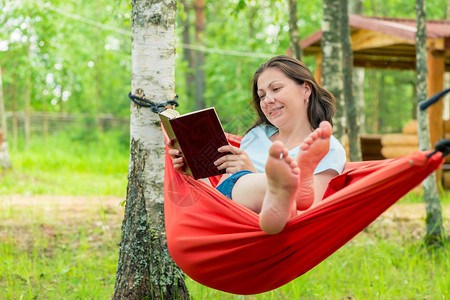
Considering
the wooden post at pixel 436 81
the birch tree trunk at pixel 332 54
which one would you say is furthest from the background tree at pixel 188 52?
the birch tree trunk at pixel 332 54

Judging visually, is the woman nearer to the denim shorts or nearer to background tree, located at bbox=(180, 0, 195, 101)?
the denim shorts

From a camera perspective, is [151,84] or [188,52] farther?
[188,52]

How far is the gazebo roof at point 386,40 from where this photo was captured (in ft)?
19.4

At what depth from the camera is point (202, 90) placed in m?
11.6

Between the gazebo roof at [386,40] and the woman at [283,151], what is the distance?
11.6 feet

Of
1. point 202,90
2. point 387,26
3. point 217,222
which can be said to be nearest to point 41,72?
point 202,90

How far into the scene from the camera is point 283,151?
4.52ft

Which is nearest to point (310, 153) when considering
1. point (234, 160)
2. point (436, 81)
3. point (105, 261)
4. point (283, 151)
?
point (283, 151)

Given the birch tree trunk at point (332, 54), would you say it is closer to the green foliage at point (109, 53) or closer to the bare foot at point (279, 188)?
the green foliage at point (109, 53)

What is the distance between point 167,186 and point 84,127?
11.4 meters

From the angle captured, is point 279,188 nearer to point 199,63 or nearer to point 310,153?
point 310,153

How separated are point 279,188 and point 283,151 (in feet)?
0.35

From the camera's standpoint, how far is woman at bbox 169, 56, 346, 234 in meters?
1.43

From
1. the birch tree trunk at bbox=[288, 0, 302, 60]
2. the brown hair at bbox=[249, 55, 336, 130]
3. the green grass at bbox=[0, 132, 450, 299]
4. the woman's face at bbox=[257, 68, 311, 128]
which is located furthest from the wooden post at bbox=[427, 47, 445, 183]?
the woman's face at bbox=[257, 68, 311, 128]
